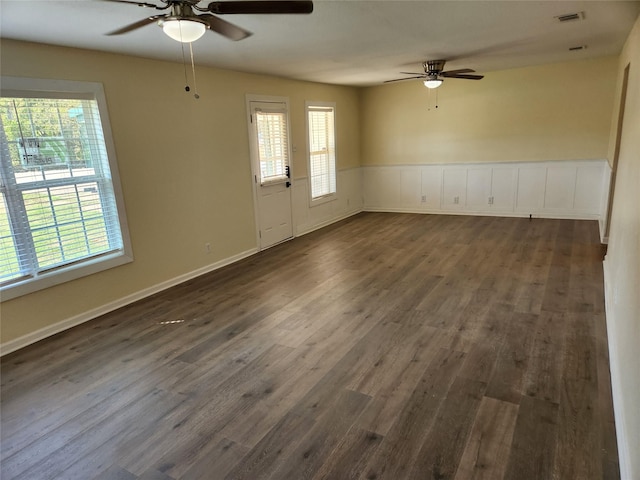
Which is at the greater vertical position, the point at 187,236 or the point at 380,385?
the point at 187,236

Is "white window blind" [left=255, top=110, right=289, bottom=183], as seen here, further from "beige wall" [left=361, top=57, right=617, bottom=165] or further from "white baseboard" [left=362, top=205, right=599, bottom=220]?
"white baseboard" [left=362, top=205, right=599, bottom=220]

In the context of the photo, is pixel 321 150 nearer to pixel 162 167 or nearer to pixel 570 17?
pixel 162 167

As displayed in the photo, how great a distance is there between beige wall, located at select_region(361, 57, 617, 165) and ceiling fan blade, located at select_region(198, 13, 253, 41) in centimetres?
556

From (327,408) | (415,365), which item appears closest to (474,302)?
(415,365)

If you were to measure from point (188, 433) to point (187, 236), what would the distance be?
276 centimetres

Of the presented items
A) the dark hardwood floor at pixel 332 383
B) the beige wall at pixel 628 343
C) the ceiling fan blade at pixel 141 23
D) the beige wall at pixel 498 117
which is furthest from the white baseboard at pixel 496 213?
the ceiling fan blade at pixel 141 23

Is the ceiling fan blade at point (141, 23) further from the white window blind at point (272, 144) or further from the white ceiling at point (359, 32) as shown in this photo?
the white window blind at point (272, 144)

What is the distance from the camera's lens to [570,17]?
3209mm

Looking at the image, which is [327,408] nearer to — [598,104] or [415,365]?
[415,365]

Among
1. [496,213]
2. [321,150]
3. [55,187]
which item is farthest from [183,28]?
[496,213]

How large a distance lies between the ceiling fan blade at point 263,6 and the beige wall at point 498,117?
5720mm

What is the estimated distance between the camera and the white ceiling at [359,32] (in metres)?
2.61

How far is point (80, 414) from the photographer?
2367 millimetres

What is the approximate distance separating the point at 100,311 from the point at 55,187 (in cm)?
121
